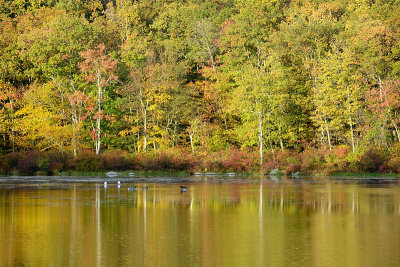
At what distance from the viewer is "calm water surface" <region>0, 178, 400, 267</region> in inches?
672

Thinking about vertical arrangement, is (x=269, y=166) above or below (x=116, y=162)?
below

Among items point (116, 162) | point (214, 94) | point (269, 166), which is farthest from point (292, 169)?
point (116, 162)

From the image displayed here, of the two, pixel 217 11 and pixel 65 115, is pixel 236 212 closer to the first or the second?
pixel 65 115

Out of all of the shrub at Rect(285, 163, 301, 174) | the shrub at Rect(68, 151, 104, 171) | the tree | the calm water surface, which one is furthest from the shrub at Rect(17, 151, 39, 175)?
the shrub at Rect(285, 163, 301, 174)

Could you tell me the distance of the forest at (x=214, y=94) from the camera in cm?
5722

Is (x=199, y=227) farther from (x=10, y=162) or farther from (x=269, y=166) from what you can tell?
(x=10, y=162)

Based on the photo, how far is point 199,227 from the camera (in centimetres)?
2280

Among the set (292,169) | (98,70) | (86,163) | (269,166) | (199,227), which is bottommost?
(199,227)

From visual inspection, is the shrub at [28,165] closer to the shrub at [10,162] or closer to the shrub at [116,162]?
the shrub at [10,162]

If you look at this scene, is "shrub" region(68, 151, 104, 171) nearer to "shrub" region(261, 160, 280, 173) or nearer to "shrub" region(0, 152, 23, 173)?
"shrub" region(0, 152, 23, 173)

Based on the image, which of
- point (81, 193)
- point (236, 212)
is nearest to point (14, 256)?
point (236, 212)

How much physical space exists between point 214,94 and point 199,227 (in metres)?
45.1

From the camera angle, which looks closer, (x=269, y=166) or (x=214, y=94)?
(x=269, y=166)

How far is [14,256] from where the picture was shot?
17.0 meters
